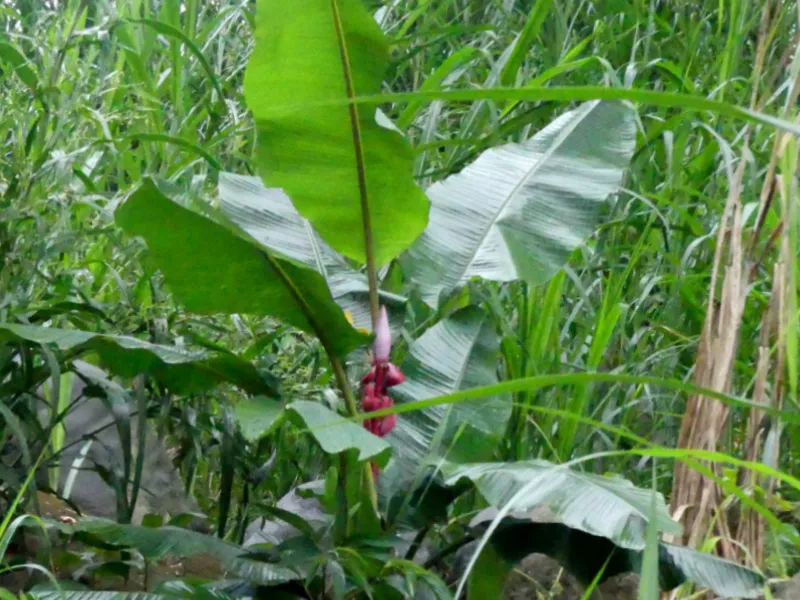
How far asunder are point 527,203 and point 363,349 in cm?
36

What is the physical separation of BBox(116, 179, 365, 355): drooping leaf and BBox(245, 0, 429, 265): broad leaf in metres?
0.12

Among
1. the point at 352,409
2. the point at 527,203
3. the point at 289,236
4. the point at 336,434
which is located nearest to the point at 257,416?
the point at 336,434

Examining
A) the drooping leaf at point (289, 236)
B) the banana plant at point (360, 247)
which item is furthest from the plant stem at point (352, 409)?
the drooping leaf at point (289, 236)

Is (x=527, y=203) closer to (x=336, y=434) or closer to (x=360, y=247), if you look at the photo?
(x=360, y=247)

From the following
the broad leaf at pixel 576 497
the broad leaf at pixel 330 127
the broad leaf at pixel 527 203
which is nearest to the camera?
the broad leaf at pixel 576 497

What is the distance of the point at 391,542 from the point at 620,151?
0.78m

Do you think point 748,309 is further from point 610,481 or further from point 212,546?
point 212,546

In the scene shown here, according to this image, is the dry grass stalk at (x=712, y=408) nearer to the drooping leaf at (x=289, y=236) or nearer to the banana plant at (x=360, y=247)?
the banana plant at (x=360, y=247)

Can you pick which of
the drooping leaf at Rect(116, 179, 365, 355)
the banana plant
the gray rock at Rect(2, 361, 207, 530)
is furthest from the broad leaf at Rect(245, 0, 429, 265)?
the gray rock at Rect(2, 361, 207, 530)

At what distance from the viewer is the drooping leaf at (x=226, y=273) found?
3.83 ft

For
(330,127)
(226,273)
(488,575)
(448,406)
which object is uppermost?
(330,127)

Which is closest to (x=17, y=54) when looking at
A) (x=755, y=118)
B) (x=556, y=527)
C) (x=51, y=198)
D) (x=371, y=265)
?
(x=51, y=198)

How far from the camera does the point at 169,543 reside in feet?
3.77

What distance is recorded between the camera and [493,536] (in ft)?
3.79
